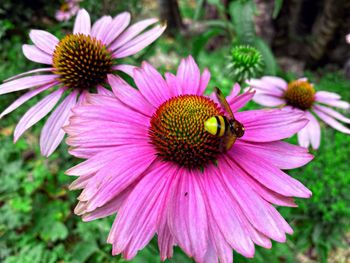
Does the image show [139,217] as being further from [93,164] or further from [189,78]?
[189,78]

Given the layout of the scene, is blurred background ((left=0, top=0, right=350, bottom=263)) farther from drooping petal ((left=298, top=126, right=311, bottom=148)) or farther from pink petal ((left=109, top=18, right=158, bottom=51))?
pink petal ((left=109, top=18, right=158, bottom=51))

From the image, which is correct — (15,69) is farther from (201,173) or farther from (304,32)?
(304,32)

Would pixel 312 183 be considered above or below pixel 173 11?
below

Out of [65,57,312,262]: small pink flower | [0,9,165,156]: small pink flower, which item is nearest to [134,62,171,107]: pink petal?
[65,57,312,262]: small pink flower

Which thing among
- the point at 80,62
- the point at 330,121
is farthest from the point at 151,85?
the point at 330,121

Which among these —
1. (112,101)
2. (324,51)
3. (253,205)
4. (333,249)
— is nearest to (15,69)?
(112,101)

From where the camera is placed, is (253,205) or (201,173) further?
(201,173)

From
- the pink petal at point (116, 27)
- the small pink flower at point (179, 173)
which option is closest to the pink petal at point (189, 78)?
the small pink flower at point (179, 173)
